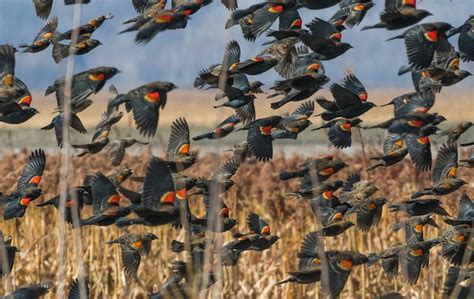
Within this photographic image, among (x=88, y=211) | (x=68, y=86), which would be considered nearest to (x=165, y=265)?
(x=88, y=211)

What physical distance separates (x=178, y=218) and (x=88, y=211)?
609 cm

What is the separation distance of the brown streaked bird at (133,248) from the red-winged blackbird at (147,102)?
0.87m

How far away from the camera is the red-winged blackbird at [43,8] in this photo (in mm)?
5141

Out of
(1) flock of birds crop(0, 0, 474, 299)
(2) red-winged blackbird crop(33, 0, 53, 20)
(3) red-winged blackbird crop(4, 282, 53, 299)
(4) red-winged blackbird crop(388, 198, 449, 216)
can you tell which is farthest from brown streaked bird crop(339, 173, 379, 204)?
(2) red-winged blackbird crop(33, 0, 53, 20)

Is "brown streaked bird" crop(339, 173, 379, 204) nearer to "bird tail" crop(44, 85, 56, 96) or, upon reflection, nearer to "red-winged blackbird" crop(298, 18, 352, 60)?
"red-winged blackbird" crop(298, 18, 352, 60)

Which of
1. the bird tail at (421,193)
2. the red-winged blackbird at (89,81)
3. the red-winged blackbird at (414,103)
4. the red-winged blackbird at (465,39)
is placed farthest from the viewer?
the red-winged blackbird at (465,39)

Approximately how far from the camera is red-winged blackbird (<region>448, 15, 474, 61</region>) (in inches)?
200

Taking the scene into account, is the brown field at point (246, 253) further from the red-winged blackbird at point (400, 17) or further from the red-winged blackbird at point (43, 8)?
the red-winged blackbird at point (400, 17)

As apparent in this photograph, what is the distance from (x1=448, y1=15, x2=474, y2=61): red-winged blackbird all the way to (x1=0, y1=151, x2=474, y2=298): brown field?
6.08 feet

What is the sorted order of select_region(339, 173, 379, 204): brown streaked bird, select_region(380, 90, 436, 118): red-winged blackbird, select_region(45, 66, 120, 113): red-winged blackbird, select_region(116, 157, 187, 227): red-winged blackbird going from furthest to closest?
select_region(339, 173, 379, 204): brown streaked bird, select_region(380, 90, 436, 118): red-winged blackbird, select_region(45, 66, 120, 113): red-winged blackbird, select_region(116, 157, 187, 227): red-winged blackbird

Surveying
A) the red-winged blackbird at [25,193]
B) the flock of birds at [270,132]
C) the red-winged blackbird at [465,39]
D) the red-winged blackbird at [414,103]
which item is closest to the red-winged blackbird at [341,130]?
the flock of birds at [270,132]

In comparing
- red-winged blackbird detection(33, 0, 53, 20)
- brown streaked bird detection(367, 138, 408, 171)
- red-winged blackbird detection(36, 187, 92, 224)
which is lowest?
red-winged blackbird detection(36, 187, 92, 224)

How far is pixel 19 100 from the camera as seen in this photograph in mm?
4934

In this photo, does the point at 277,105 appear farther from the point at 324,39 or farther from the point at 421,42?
the point at 421,42
